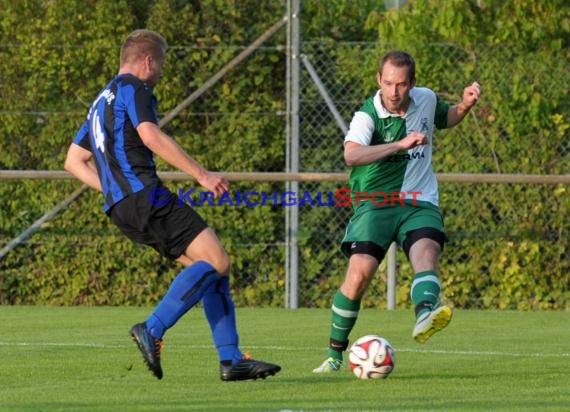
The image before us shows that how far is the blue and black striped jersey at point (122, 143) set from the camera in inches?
299

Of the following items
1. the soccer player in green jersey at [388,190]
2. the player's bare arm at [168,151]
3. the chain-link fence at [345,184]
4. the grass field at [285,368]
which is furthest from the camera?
the chain-link fence at [345,184]

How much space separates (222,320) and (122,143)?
1.04 meters

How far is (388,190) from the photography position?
8.38m

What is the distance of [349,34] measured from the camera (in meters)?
16.0

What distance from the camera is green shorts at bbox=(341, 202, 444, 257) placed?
27.2 ft

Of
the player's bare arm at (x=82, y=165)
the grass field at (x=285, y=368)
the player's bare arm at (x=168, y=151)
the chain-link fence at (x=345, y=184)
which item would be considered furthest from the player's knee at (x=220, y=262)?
the chain-link fence at (x=345, y=184)

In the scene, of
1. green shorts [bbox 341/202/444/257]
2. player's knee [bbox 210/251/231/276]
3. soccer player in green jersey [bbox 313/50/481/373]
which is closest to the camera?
player's knee [bbox 210/251/231/276]

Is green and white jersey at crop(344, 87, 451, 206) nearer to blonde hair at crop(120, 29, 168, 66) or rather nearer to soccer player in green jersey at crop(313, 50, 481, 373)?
soccer player in green jersey at crop(313, 50, 481, 373)

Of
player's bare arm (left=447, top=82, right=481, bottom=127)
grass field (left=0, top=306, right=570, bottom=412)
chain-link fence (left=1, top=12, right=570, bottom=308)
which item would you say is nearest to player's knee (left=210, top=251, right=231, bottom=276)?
grass field (left=0, top=306, right=570, bottom=412)

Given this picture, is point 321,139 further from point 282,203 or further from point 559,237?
point 559,237

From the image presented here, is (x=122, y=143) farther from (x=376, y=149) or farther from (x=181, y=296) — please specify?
(x=376, y=149)

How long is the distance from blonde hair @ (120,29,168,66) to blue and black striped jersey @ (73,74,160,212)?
115mm

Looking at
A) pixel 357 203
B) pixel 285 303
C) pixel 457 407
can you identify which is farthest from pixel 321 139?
pixel 457 407

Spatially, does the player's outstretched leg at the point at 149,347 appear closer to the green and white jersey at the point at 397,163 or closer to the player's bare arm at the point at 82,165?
the player's bare arm at the point at 82,165
